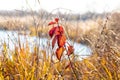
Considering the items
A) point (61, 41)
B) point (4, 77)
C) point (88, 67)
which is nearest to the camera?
point (61, 41)

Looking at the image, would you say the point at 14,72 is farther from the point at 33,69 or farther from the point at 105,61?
the point at 105,61

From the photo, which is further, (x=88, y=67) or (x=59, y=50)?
(x=88, y=67)

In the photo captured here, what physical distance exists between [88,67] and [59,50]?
905 millimetres

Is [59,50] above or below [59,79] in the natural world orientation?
above

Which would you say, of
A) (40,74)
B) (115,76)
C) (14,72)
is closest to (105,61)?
(115,76)

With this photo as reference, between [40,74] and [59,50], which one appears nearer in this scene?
[59,50]

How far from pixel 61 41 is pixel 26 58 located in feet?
2.50

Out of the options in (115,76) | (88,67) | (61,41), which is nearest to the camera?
(61,41)

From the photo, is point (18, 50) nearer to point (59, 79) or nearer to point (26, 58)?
point (26, 58)

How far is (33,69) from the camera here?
3420 mm

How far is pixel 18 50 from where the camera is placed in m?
3.80

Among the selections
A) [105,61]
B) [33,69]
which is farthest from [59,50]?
[105,61]

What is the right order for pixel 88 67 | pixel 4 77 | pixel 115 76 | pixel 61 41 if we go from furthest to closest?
pixel 88 67 → pixel 4 77 → pixel 115 76 → pixel 61 41

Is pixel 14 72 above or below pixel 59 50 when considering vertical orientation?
below
